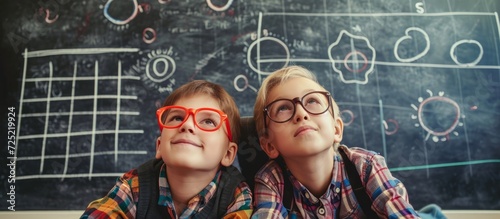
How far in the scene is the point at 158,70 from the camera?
198 cm

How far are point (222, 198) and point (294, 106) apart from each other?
0.35 metres

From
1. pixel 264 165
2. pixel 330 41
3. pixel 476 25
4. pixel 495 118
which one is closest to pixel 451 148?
pixel 495 118

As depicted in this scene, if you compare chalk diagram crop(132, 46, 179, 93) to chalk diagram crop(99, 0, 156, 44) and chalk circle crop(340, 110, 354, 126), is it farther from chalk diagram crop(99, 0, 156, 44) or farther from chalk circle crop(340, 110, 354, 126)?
chalk circle crop(340, 110, 354, 126)

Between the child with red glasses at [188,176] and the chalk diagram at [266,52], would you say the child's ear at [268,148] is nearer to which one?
the child with red glasses at [188,176]

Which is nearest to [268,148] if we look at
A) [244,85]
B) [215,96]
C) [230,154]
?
[230,154]

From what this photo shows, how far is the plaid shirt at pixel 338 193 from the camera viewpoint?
880 mm

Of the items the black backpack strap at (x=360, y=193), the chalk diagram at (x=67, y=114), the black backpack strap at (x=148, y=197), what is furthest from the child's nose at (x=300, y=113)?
the chalk diagram at (x=67, y=114)

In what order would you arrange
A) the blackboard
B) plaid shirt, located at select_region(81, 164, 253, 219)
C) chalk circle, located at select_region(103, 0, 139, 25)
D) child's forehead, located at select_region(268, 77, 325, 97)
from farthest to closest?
chalk circle, located at select_region(103, 0, 139, 25)
the blackboard
child's forehead, located at select_region(268, 77, 325, 97)
plaid shirt, located at select_region(81, 164, 253, 219)

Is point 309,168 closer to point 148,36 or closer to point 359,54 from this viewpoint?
point 359,54

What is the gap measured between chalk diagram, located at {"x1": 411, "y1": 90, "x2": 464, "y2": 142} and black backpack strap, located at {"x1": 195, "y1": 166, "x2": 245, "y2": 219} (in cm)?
143

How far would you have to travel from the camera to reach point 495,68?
77.5 inches

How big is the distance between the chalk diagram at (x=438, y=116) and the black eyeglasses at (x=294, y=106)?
1.23 meters

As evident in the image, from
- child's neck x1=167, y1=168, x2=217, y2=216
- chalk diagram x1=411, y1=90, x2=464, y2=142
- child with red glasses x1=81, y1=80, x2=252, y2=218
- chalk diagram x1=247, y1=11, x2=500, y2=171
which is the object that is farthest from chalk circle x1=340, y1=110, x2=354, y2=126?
child's neck x1=167, y1=168, x2=217, y2=216

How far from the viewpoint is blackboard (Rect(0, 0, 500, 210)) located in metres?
1.92
